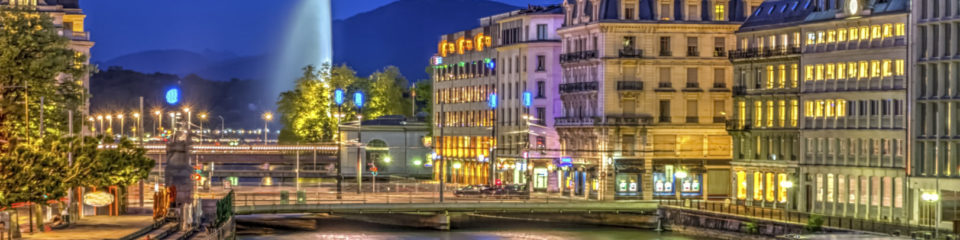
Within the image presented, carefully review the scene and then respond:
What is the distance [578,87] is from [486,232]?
23935mm

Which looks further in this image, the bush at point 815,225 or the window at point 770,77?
the window at point 770,77

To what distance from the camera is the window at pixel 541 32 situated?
159 meters

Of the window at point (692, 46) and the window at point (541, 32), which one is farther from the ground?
the window at point (541, 32)

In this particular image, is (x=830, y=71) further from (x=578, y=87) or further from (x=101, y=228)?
(x=101, y=228)

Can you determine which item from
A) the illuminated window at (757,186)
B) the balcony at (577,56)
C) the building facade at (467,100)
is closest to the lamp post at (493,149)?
the building facade at (467,100)

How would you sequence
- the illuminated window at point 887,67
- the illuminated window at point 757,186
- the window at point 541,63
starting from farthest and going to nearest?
the window at point 541,63
the illuminated window at point 757,186
the illuminated window at point 887,67

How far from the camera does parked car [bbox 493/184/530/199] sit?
456ft

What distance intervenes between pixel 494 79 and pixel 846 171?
198ft

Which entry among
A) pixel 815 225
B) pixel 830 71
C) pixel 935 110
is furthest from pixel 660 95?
pixel 815 225

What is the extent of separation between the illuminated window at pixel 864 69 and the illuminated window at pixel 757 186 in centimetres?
1549

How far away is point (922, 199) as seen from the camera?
10488 centimetres

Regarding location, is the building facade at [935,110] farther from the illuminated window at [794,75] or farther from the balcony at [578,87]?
the balcony at [578,87]

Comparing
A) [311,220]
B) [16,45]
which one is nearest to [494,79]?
[311,220]

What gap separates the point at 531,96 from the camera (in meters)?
158
